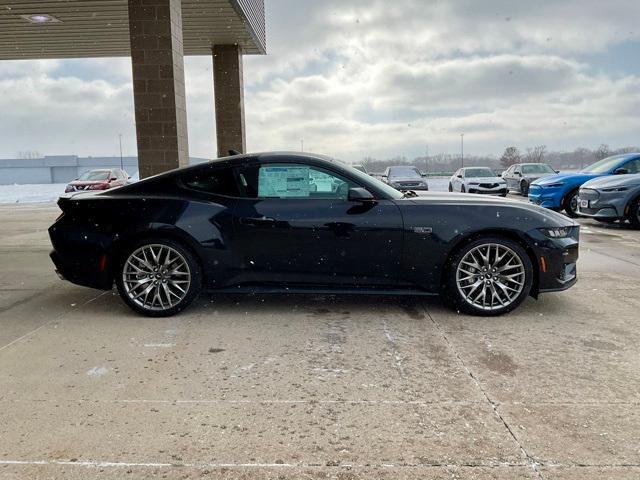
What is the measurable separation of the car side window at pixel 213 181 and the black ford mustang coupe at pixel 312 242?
0.05ft

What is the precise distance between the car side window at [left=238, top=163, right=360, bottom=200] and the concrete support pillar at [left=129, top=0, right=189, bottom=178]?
4648 mm

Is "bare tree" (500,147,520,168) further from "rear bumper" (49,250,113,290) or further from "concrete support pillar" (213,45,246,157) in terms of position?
"rear bumper" (49,250,113,290)

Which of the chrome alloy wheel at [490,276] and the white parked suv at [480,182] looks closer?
the chrome alloy wheel at [490,276]

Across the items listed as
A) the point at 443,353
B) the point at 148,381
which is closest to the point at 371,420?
the point at 443,353

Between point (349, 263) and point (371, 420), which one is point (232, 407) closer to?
point (371, 420)

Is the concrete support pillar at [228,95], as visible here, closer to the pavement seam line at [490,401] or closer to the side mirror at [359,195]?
the side mirror at [359,195]

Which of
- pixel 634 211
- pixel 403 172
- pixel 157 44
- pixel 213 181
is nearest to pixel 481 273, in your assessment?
pixel 213 181

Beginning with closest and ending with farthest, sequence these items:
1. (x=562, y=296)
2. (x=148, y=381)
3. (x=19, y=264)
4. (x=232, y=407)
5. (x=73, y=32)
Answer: (x=232, y=407), (x=148, y=381), (x=562, y=296), (x=19, y=264), (x=73, y=32)

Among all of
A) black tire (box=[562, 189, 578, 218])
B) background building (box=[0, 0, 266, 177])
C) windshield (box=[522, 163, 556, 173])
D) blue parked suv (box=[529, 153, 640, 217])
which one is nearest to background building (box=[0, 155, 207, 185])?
background building (box=[0, 0, 266, 177])

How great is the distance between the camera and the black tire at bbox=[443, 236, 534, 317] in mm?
4570

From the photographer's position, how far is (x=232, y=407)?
2.94 metres

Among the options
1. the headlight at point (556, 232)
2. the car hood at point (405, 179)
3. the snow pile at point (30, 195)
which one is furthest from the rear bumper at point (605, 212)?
the snow pile at point (30, 195)

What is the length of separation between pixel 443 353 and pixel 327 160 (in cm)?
208

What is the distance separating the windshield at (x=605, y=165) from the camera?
12.7m
